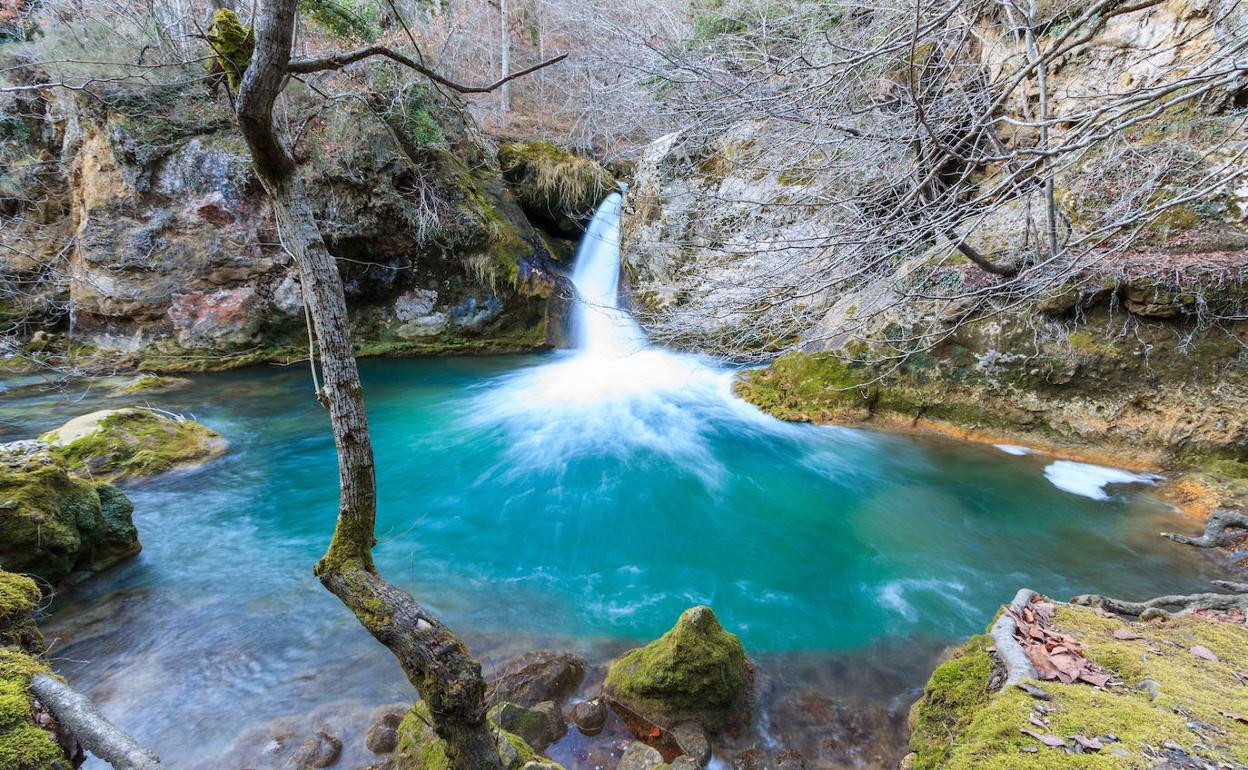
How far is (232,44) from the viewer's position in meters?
1.93

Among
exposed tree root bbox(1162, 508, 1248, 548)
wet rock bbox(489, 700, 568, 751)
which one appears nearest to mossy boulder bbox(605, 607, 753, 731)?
wet rock bbox(489, 700, 568, 751)

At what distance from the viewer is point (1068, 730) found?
187 cm

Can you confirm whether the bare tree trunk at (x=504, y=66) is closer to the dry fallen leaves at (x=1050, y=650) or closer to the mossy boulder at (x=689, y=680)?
the mossy boulder at (x=689, y=680)

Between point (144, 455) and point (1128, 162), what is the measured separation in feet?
37.3

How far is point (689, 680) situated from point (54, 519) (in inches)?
206

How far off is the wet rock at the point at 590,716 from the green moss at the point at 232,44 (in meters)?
3.80

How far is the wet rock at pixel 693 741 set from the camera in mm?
2967

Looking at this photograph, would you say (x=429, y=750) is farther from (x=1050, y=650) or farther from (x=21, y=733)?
(x=1050, y=650)

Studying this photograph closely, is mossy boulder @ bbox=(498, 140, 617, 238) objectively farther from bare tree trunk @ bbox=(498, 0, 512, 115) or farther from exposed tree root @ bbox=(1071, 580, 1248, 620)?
exposed tree root @ bbox=(1071, 580, 1248, 620)

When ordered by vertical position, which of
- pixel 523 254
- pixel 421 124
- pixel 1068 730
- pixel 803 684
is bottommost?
pixel 803 684

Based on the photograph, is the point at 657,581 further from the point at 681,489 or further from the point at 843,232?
the point at 843,232

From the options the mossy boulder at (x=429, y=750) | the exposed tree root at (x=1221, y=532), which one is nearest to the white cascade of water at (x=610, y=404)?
the mossy boulder at (x=429, y=750)

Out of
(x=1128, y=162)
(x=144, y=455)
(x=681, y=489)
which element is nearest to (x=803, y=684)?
(x=681, y=489)

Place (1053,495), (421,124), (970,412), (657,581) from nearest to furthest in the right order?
(657,581) < (1053,495) < (970,412) < (421,124)
